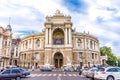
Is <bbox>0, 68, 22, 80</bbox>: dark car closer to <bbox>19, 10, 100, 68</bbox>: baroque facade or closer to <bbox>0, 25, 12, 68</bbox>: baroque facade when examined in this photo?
<bbox>0, 25, 12, 68</bbox>: baroque facade

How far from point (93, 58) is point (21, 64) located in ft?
89.6

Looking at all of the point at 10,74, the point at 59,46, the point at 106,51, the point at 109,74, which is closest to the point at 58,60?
the point at 59,46

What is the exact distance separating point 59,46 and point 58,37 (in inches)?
160

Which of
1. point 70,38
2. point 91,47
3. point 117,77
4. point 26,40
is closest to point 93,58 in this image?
point 91,47

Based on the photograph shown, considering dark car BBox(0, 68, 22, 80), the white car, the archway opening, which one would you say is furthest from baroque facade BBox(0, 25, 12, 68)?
the white car

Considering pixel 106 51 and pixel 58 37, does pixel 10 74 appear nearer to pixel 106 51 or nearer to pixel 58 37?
pixel 58 37

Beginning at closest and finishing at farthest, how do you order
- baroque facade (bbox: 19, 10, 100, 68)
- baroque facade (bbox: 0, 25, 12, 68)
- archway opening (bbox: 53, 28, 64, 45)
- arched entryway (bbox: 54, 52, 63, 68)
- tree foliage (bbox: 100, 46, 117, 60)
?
baroque facade (bbox: 0, 25, 12, 68), baroque facade (bbox: 19, 10, 100, 68), arched entryway (bbox: 54, 52, 63, 68), archway opening (bbox: 53, 28, 64, 45), tree foliage (bbox: 100, 46, 117, 60)

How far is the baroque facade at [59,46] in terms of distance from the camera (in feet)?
200

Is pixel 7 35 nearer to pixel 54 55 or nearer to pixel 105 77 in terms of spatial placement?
pixel 54 55

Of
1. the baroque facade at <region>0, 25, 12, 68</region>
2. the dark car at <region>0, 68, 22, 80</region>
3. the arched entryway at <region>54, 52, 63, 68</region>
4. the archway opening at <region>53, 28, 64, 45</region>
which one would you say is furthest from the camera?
the archway opening at <region>53, 28, 64, 45</region>

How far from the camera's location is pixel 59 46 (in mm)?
61594

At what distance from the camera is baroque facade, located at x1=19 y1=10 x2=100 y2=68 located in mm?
60831

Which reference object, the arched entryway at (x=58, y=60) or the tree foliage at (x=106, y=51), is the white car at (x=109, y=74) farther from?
the tree foliage at (x=106, y=51)

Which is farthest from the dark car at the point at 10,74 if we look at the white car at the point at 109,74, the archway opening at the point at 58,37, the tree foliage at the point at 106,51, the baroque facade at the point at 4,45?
the tree foliage at the point at 106,51
